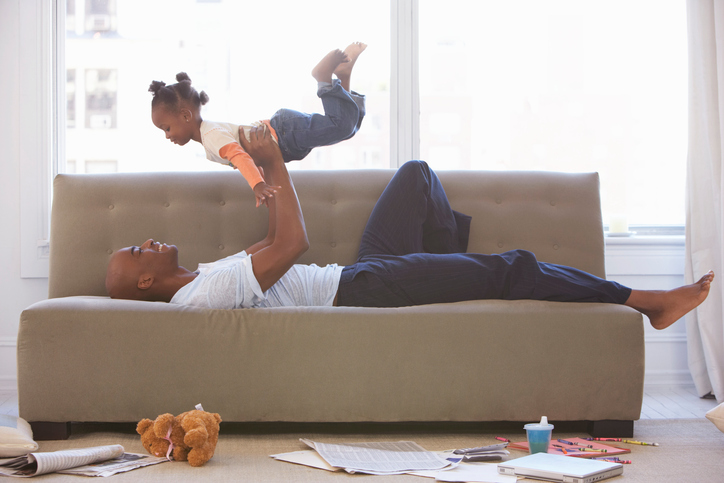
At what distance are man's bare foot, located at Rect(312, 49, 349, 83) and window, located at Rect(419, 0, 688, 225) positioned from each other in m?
1.10

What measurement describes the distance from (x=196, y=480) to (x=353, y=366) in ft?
1.83

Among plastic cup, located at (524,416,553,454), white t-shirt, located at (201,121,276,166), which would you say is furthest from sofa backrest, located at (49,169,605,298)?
plastic cup, located at (524,416,553,454)

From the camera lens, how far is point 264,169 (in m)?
2.15

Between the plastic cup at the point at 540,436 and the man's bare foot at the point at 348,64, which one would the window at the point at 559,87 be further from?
the plastic cup at the point at 540,436

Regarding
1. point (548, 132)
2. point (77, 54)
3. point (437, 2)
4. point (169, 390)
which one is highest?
point (437, 2)

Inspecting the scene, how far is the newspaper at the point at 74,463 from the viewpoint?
1.61 meters

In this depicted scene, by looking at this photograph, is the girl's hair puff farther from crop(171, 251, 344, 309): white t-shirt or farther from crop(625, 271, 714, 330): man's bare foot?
crop(625, 271, 714, 330): man's bare foot

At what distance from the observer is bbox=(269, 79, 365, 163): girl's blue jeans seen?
2.28m

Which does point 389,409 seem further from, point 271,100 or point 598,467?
point 271,100

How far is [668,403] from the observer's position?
2729 mm

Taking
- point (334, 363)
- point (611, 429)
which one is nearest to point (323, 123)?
point (334, 363)

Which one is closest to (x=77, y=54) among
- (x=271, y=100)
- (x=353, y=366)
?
(x=271, y=100)

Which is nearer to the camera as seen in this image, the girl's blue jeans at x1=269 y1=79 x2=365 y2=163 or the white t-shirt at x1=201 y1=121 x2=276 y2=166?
the white t-shirt at x1=201 y1=121 x2=276 y2=166

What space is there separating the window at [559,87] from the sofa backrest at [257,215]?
678 millimetres
